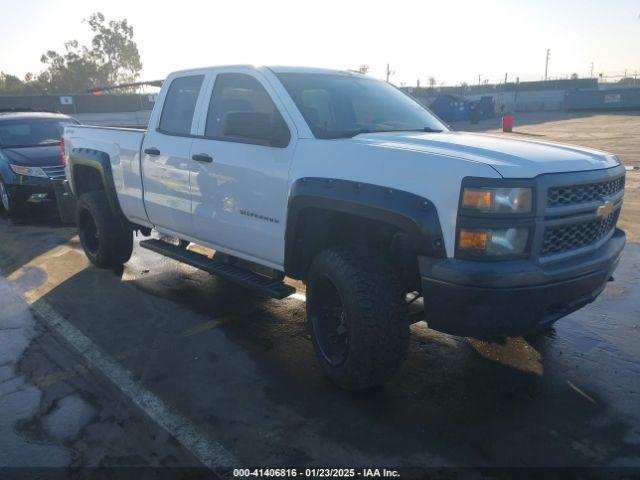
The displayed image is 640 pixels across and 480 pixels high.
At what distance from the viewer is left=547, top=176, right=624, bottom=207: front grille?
2843 mm

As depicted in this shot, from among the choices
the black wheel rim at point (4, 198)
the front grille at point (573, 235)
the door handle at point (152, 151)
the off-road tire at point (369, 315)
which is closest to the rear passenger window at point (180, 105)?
the door handle at point (152, 151)

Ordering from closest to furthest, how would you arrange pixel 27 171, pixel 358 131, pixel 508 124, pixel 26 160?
pixel 358 131
pixel 27 171
pixel 26 160
pixel 508 124

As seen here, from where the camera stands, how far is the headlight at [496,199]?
270 centimetres

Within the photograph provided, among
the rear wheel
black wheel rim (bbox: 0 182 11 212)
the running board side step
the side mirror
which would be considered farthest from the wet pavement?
black wheel rim (bbox: 0 182 11 212)

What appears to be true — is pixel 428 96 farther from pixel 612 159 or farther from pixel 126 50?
pixel 126 50

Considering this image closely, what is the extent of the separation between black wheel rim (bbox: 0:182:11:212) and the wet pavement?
4555mm

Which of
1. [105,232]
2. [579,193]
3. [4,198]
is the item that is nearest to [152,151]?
[105,232]

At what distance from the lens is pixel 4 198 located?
9117mm

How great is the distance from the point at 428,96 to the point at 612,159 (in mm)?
47325

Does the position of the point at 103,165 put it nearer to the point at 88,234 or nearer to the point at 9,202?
the point at 88,234

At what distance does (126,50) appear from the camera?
92062 millimetres

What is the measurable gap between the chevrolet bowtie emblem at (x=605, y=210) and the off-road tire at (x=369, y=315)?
1.21m

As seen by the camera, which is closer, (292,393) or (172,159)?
(292,393)

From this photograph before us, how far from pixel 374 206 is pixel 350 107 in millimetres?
1429
